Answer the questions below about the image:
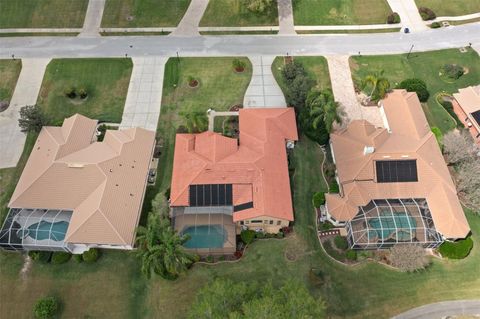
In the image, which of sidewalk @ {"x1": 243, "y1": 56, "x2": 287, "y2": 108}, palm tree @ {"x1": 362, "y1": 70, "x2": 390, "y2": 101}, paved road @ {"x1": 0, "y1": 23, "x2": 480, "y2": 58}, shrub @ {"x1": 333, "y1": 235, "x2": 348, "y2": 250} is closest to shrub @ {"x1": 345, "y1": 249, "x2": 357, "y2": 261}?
shrub @ {"x1": 333, "y1": 235, "x2": 348, "y2": 250}

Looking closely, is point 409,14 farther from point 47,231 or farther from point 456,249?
point 47,231

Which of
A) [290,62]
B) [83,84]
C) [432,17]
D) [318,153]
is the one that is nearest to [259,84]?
[290,62]

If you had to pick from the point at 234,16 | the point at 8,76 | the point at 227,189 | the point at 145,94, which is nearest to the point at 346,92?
the point at 234,16

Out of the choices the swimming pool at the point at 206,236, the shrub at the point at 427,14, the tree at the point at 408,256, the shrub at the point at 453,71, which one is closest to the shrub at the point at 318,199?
the tree at the point at 408,256

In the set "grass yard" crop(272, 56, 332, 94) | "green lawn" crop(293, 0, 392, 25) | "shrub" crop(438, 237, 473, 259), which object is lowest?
"shrub" crop(438, 237, 473, 259)

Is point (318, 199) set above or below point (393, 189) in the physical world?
below

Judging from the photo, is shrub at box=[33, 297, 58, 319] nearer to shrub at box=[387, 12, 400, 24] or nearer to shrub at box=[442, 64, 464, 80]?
shrub at box=[442, 64, 464, 80]

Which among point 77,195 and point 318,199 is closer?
point 77,195

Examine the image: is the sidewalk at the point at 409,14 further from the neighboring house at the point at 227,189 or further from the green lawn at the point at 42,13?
the green lawn at the point at 42,13
